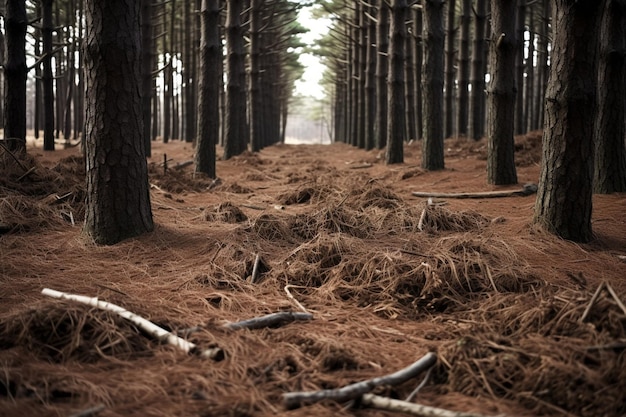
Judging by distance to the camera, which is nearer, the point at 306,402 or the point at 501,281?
the point at 306,402

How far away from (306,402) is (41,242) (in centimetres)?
429

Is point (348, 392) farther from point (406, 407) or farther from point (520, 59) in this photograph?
point (520, 59)

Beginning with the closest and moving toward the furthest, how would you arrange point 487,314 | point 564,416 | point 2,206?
point 564,416, point 487,314, point 2,206

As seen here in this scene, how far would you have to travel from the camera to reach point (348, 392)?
258 centimetres

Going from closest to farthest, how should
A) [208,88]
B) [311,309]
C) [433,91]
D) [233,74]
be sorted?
[311,309]
[208,88]
[433,91]
[233,74]

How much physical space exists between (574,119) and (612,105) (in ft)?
9.27

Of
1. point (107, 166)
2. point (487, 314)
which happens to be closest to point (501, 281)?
point (487, 314)

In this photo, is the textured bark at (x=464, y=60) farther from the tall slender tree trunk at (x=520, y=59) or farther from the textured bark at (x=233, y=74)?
the textured bark at (x=233, y=74)

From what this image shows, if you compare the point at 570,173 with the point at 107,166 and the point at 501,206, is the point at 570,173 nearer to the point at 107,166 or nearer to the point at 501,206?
the point at 501,206

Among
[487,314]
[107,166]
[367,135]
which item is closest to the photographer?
[487,314]

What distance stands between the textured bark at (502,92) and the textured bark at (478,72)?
7.70 meters

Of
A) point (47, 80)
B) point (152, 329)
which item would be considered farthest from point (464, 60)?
point (152, 329)

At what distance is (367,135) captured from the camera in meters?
23.5

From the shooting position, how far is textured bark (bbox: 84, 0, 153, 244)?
5684mm
